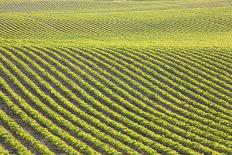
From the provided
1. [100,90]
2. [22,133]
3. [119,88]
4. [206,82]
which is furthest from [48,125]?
[206,82]

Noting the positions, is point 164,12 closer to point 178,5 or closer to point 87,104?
point 178,5

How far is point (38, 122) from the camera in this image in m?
22.0

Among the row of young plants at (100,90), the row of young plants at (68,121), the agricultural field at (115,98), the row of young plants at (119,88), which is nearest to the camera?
the row of young plants at (68,121)

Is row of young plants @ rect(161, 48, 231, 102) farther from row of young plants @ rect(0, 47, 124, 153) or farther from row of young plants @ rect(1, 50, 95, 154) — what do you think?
row of young plants @ rect(1, 50, 95, 154)

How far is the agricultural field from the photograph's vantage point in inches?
808

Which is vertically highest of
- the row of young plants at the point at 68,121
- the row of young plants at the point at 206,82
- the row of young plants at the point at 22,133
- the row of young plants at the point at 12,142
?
the row of young plants at the point at 206,82

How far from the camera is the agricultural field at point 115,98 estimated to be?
20531mm

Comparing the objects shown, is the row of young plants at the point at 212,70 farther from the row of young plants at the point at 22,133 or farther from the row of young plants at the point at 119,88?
the row of young plants at the point at 22,133

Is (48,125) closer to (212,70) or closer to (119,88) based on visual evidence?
(119,88)

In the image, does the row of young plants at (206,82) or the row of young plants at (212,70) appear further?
the row of young plants at (212,70)

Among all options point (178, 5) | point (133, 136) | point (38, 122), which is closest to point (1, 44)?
point (38, 122)

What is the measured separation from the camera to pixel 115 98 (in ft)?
86.7

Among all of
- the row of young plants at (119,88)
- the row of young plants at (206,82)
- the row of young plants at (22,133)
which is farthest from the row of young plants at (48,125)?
the row of young plants at (206,82)

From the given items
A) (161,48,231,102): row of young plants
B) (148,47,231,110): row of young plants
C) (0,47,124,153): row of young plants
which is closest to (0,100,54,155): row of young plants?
(0,47,124,153): row of young plants
